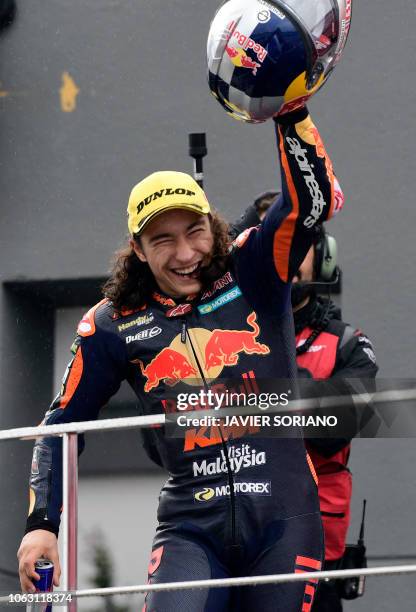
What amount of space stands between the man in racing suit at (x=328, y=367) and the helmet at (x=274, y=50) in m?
1.04

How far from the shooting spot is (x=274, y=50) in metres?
3.24

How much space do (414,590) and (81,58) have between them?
347 centimetres

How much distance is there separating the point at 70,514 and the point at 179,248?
2.66 ft

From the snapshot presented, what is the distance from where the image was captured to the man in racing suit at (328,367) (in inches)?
176

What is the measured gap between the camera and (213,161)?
7.10 meters

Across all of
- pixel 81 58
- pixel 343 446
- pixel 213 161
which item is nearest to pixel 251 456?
pixel 343 446

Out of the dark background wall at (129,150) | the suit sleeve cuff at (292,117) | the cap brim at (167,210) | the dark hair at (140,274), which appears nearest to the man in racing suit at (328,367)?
the dark hair at (140,274)

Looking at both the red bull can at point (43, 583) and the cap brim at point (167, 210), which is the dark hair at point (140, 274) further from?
the red bull can at point (43, 583)

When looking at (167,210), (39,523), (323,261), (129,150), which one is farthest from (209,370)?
(129,150)

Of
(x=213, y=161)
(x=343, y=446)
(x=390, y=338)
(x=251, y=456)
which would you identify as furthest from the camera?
(x=213, y=161)

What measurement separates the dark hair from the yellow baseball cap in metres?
0.09

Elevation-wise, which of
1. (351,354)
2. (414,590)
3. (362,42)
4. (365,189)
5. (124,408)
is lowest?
(414,590)

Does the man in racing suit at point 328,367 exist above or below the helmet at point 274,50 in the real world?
below

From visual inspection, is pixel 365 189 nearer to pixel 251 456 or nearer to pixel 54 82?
pixel 54 82
